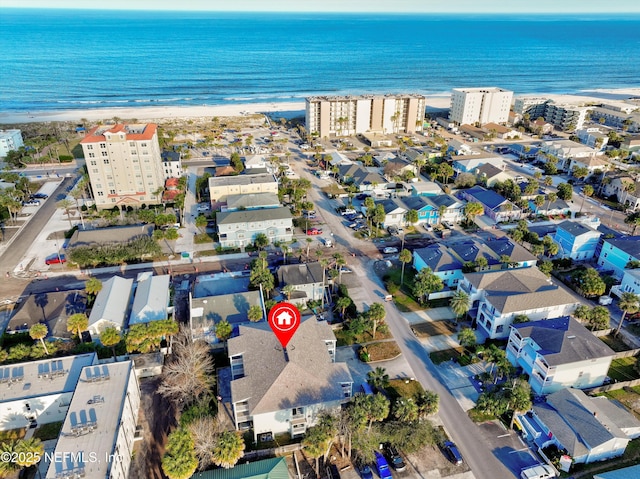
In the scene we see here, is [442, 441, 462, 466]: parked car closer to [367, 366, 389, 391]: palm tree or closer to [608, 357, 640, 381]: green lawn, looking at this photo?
[367, 366, 389, 391]: palm tree

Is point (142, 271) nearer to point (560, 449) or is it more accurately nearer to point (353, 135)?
point (560, 449)

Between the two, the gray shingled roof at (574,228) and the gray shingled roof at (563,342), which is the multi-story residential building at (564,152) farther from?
the gray shingled roof at (563,342)

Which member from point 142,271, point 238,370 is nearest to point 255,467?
point 238,370

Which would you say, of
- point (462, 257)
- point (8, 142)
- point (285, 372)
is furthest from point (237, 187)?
point (8, 142)

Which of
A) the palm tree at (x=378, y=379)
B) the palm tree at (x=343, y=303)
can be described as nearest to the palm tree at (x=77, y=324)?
the palm tree at (x=343, y=303)

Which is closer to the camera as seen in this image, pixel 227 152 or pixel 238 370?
pixel 238 370
